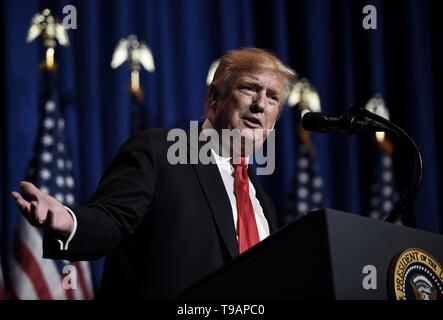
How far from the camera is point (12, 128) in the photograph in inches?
160

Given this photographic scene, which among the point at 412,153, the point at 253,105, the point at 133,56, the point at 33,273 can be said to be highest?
the point at 133,56

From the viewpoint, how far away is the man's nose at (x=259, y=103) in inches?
90.3

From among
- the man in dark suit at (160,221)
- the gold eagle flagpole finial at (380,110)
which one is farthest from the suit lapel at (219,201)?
the gold eagle flagpole finial at (380,110)

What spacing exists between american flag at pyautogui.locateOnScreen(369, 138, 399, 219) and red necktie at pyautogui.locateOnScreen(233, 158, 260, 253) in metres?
2.74

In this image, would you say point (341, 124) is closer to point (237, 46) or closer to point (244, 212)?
point (244, 212)

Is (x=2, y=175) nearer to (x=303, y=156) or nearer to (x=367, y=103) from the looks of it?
(x=303, y=156)

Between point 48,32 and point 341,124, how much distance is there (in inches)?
113

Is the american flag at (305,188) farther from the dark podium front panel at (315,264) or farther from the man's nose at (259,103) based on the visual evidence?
the dark podium front panel at (315,264)

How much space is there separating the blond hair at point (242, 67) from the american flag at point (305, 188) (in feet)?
7.81

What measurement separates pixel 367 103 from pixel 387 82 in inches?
13.6

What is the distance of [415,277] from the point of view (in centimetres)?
142

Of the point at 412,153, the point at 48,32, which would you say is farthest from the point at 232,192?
the point at 48,32

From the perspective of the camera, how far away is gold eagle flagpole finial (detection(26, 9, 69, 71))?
A: 4168mm
